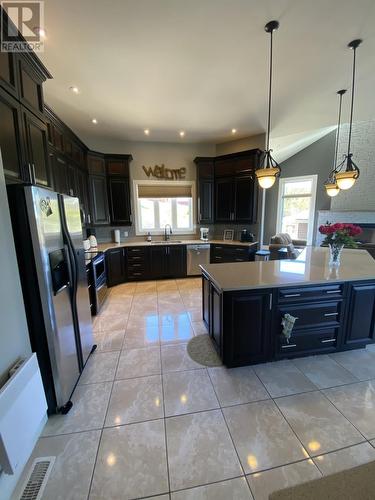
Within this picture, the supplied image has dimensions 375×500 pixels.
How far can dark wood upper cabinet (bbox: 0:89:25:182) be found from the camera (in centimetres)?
158

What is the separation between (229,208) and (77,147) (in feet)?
11.2

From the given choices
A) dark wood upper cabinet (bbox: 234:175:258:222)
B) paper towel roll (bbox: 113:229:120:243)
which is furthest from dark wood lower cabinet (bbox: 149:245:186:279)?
dark wood upper cabinet (bbox: 234:175:258:222)

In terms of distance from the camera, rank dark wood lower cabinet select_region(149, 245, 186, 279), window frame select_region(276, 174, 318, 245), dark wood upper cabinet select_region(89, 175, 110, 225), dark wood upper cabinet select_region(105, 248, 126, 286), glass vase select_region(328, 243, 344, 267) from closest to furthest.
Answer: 1. glass vase select_region(328, 243, 344, 267)
2. dark wood upper cabinet select_region(105, 248, 126, 286)
3. dark wood upper cabinet select_region(89, 175, 110, 225)
4. dark wood lower cabinet select_region(149, 245, 186, 279)
5. window frame select_region(276, 174, 318, 245)

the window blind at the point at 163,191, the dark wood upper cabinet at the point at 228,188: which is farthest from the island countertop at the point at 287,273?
the window blind at the point at 163,191

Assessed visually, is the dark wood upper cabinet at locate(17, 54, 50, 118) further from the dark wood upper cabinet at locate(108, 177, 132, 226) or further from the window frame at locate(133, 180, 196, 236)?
the window frame at locate(133, 180, 196, 236)

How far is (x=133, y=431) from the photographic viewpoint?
5.08 feet

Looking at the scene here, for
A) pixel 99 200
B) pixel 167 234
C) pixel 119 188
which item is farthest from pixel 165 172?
pixel 99 200

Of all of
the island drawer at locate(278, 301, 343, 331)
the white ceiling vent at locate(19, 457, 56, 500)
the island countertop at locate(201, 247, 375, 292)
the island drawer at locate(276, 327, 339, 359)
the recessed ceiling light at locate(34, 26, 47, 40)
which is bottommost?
the white ceiling vent at locate(19, 457, 56, 500)

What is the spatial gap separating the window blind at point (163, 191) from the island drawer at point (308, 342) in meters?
4.18

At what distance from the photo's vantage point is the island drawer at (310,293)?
206cm

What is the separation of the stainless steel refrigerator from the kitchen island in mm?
1361

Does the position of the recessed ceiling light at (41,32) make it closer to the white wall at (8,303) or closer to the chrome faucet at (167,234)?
the white wall at (8,303)

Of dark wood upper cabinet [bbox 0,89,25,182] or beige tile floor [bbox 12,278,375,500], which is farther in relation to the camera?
dark wood upper cabinet [bbox 0,89,25,182]

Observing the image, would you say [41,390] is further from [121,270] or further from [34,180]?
[121,270]
